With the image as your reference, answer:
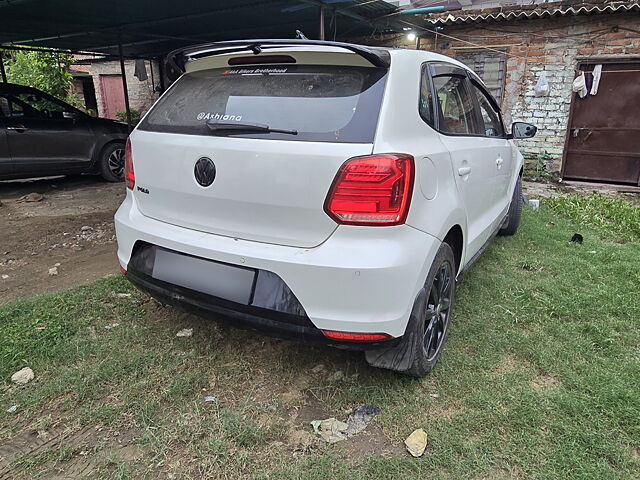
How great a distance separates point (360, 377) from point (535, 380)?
0.91 meters

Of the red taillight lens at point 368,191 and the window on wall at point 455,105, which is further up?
the window on wall at point 455,105

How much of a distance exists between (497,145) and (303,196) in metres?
2.18

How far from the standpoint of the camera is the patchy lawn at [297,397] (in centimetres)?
185

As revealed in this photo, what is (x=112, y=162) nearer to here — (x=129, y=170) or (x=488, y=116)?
(x=129, y=170)

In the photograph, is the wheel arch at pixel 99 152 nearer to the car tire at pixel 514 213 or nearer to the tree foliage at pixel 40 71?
the car tire at pixel 514 213

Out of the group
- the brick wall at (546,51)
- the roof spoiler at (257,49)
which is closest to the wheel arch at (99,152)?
the roof spoiler at (257,49)

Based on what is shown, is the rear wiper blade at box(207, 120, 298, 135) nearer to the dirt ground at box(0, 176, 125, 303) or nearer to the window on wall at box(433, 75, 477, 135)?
the window on wall at box(433, 75, 477, 135)

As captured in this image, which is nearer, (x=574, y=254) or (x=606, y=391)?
(x=606, y=391)

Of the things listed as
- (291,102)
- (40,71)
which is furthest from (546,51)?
(40,71)

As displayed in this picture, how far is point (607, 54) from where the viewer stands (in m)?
7.29

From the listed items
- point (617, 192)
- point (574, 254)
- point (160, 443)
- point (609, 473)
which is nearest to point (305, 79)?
point (160, 443)

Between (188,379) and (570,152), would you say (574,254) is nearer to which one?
(188,379)

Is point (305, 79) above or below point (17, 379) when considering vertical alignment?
above

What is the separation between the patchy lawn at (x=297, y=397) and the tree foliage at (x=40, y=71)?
12.1 m
